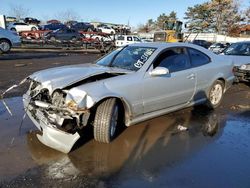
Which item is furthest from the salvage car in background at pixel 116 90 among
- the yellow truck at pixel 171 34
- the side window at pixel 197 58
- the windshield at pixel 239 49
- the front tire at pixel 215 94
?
the yellow truck at pixel 171 34

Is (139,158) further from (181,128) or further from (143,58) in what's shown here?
(143,58)

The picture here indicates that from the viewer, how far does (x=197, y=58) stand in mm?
6051

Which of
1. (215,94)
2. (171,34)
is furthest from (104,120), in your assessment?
(171,34)

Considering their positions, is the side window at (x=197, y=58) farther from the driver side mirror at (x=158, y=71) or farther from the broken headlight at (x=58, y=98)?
the broken headlight at (x=58, y=98)

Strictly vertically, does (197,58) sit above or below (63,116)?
above

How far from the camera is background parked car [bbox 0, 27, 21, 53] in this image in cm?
1694

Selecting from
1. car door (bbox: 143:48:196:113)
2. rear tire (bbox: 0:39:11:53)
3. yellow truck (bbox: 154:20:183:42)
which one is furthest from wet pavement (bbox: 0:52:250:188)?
yellow truck (bbox: 154:20:183:42)

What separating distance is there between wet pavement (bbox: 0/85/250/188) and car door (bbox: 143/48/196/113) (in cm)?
47

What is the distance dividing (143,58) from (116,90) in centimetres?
105

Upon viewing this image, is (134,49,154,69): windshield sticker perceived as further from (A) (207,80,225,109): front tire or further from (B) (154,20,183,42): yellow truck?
(B) (154,20,183,42): yellow truck

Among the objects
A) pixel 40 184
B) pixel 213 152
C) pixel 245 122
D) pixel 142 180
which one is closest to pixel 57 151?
pixel 40 184

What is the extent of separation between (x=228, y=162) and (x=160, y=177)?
113cm

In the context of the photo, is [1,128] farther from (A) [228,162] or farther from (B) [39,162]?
(A) [228,162]

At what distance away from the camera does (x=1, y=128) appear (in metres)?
5.00
